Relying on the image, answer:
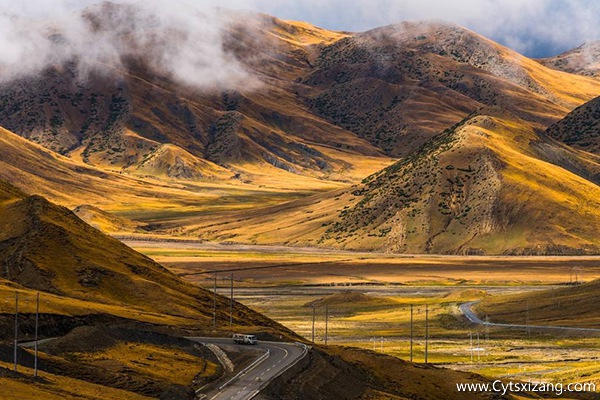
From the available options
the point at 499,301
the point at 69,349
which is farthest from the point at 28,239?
the point at 499,301

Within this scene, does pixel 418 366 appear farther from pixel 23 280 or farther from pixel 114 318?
pixel 23 280

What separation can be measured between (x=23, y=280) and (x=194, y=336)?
1272 inches

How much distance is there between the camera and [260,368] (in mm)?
90500

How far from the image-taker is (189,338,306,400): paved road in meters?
79.2

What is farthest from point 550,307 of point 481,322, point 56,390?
A: point 56,390

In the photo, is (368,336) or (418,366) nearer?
(418,366)

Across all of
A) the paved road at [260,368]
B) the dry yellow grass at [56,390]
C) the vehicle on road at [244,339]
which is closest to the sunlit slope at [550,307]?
the vehicle on road at [244,339]

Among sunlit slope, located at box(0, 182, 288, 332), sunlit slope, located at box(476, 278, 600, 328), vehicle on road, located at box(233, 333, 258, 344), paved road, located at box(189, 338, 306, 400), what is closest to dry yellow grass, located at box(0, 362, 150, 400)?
paved road, located at box(189, 338, 306, 400)

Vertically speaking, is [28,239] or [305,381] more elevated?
[28,239]

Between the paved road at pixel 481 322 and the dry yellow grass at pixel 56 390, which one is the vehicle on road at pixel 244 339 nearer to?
the dry yellow grass at pixel 56 390

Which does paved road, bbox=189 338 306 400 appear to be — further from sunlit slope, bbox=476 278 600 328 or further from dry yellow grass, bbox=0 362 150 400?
sunlit slope, bbox=476 278 600 328

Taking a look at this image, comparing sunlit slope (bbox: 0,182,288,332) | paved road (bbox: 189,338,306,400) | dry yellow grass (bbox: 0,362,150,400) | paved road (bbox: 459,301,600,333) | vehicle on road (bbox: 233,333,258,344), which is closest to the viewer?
dry yellow grass (bbox: 0,362,150,400)

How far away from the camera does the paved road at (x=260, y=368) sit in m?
79.2

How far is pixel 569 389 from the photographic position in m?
103
